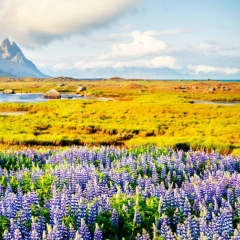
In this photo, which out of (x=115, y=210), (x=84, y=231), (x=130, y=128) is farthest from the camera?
(x=130, y=128)

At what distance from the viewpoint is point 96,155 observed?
49.0 ft

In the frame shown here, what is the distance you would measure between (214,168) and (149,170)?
2.34 m

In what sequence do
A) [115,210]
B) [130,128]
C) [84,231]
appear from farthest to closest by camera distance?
[130,128]
[115,210]
[84,231]

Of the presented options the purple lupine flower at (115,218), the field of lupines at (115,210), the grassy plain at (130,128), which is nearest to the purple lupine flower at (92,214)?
the field of lupines at (115,210)

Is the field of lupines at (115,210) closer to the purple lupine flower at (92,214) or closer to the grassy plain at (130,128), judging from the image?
the purple lupine flower at (92,214)

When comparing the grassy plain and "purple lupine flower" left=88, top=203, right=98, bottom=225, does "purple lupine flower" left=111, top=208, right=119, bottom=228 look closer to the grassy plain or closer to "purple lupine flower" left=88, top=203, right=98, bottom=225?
"purple lupine flower" left=88, top=203, right=98, bottom=225

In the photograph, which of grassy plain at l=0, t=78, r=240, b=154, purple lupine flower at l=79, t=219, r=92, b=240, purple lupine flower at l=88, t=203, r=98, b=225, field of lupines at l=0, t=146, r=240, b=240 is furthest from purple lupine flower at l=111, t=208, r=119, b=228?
grassy plain at l=0, t=78, r=240, b=154

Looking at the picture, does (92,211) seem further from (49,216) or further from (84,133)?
(84,133)

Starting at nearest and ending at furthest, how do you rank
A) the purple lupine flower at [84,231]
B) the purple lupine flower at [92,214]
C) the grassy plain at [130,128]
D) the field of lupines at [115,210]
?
1. the purple lupine flower at [84,231]
2. the field of lupines at [115,210]
3. the purple lupine flower at [92,214]
4. the grassy plain at [130,128]

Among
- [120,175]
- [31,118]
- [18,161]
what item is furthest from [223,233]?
[31,118]

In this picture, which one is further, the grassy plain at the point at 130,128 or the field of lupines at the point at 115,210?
the grassy plain at the point at 130,128

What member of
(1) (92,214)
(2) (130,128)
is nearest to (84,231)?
(1) (92,214)

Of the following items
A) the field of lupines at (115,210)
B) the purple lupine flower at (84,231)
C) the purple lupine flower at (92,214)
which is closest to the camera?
the purple lupine flower at (84,231)

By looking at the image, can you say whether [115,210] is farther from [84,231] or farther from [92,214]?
[84,231]
